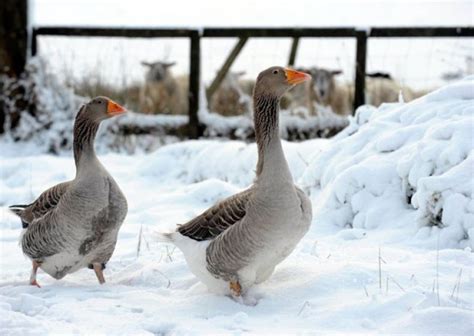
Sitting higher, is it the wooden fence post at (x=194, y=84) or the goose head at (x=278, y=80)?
the goose head at (x=278, y=80)

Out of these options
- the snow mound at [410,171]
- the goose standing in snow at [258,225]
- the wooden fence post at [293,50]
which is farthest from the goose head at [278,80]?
the wooden fence post at [293,50]

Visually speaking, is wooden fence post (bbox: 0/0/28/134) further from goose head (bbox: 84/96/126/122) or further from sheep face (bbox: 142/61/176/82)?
goose head (bbox: 84/96/126/122)

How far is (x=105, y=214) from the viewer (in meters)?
5.07

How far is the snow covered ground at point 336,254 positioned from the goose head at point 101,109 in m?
0.89

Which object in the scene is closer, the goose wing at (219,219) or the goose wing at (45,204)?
the goose wing at (219,219)

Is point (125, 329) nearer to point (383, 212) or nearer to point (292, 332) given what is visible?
point (292, 332)

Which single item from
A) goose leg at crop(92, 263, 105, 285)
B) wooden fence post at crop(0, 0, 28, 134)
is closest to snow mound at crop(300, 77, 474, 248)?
goose leg at crop(92, 263, 105, 285)

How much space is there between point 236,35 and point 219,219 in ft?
25.0

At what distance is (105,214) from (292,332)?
5.83 ft

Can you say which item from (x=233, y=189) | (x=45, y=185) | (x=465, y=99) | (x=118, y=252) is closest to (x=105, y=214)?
(x=118, y=252)

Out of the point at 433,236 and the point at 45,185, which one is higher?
the point at 433,236

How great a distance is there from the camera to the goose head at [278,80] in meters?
4.76

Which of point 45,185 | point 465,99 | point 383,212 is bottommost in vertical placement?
point 45,185

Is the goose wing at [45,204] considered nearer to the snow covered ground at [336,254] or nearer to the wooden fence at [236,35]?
the snow covered ground at [336,254]
